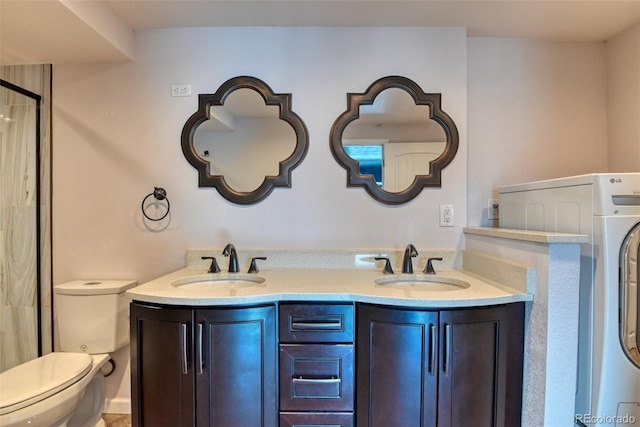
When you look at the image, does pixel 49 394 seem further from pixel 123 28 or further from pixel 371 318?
pixel 123 28

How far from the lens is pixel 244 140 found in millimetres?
1798

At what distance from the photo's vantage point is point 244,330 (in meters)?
1.25

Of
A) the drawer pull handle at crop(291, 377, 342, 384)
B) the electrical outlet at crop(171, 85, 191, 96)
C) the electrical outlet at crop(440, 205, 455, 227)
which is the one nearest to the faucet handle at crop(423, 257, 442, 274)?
the electrical outlet at crop(440, 205, 455, 227)

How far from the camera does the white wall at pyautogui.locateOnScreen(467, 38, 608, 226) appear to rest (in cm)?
188

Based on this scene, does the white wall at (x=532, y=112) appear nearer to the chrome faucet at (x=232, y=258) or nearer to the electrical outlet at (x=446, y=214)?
the electrical outlet at (x=446, y=214)

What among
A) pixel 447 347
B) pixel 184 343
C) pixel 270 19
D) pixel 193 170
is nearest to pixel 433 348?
pixel 447 347

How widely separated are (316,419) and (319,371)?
19 centimetres

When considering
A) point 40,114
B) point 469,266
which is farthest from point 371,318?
point 40,114

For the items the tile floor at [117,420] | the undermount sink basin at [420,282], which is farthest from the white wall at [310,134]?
the undermount sink basin at [420,282]

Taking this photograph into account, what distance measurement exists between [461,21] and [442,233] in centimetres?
117

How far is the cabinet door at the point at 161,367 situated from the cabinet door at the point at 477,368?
0.99 m

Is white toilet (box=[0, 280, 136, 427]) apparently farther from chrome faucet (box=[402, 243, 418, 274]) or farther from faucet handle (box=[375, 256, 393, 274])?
chrome faucet (box=[402, 243, 418, 274])

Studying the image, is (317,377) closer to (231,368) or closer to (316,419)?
(316,419)

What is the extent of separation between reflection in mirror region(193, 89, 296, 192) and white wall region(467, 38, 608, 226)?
3.73 feet
